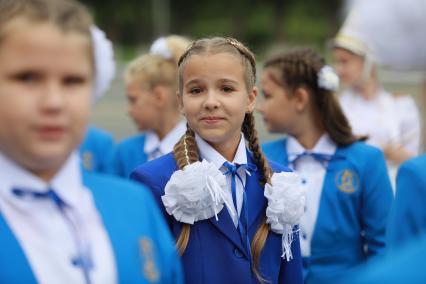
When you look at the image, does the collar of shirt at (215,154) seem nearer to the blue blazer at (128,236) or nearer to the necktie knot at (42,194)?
the blue blazer at (128,236)

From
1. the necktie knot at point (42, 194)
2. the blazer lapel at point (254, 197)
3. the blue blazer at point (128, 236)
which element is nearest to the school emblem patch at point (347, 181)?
the blazer lapel at point (254, 197)

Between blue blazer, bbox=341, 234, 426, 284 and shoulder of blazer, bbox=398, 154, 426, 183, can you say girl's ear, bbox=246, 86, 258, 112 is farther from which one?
blue blazer, bbox=341, 234, 426, 284

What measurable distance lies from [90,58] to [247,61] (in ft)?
4.90

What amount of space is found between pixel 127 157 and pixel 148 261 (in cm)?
313

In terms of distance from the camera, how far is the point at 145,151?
5.36m

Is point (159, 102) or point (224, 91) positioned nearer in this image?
point (224, 91)

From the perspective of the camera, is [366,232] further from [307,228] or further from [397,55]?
[397,55]

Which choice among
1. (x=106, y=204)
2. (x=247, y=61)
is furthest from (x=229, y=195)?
(x=106, y=204)

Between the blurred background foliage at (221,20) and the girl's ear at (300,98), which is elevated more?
the blurred background foliage at (221,20)

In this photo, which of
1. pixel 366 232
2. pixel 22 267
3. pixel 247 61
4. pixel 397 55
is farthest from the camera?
pixel 366 232

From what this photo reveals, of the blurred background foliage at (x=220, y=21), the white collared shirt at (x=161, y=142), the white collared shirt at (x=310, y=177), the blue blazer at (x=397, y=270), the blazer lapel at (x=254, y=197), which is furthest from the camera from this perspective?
the blurred background foliage at (x=220, y=21)

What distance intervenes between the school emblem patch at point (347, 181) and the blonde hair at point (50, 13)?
254cm

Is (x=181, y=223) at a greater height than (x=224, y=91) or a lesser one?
lesser

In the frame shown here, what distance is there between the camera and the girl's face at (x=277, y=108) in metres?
4.71
